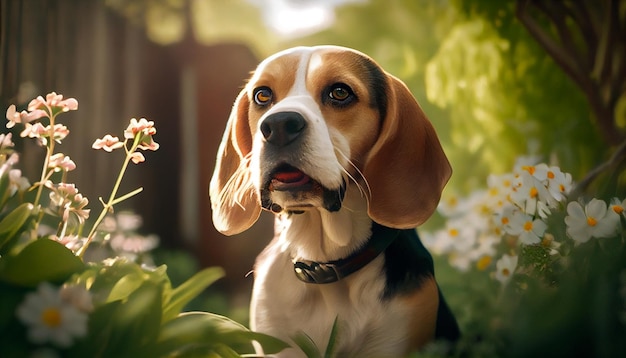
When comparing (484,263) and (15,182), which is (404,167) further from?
(15,182)

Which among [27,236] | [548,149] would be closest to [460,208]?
[548,149]

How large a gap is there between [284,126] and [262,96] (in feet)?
0.98

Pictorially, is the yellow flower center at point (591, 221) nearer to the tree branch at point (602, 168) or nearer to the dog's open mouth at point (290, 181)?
the tree branch at point (602, 168)

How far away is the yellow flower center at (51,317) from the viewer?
1282mm

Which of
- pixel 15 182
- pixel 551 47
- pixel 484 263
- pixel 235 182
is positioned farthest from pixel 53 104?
pixel 551 47

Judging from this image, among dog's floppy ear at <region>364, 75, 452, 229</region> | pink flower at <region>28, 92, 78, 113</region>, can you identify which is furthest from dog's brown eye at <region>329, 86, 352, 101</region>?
pink flower at <region>28, 92, 78, 113</region>

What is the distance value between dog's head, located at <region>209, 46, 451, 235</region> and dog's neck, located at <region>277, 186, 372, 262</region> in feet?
0.18

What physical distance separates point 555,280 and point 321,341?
0.67 m

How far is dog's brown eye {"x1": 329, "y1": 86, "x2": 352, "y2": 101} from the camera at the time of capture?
1.86 meters

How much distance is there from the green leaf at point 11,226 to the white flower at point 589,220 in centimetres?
142

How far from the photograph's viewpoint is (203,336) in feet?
4.79

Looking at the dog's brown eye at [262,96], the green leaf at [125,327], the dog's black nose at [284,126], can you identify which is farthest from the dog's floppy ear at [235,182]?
the green leaf at [125,327]

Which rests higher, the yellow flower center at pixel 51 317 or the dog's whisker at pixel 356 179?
the dog's whisker at pixel 356 179

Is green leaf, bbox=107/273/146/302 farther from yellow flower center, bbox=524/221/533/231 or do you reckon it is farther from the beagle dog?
yellow flower center, bbox=524/221/533/231
